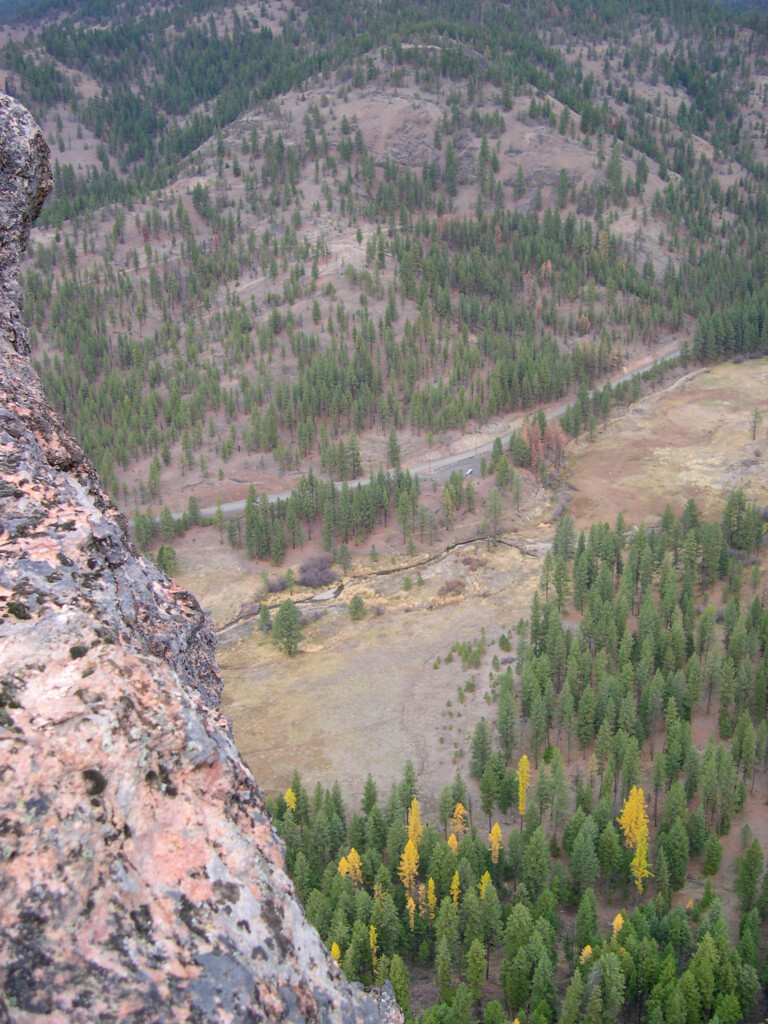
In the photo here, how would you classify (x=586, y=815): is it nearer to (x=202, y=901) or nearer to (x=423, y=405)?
(x=202, y=901)

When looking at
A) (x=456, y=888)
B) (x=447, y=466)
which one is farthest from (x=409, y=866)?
(x=447, y=466)

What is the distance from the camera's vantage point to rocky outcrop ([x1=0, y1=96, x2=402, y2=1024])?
21.7ft

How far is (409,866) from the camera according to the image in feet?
198

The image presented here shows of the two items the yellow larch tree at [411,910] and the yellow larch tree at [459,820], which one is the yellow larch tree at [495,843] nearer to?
the yellow larch tree at [459,820]

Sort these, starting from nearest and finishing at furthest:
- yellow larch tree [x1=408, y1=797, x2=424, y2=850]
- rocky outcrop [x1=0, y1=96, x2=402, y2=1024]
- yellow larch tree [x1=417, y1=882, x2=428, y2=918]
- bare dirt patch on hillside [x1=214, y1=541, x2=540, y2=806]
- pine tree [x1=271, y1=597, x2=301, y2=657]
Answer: rocky outcrop [x1=0, y1=96, x2=402, y2=1024], yellow larch tree [x1=417, y1=882, x2=428, y2=918], yellow larch tree [x1=408, y1=797, x2=424, y2=850], bare dirt patch on hillside [x1=214, y1=541, x2=540, y2=806], pine tree [x1=271, y1=597, x2=301, y2=657]

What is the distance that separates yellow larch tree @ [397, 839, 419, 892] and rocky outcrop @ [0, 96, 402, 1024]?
5434 cm

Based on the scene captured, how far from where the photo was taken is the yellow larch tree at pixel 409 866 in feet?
198

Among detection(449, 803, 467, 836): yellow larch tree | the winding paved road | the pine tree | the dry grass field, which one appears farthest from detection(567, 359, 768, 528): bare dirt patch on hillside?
detection(449, 803, 467, 836): yellow larch tree

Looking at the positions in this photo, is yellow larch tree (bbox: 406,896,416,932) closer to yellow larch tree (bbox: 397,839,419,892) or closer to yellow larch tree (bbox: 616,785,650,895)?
yellow larch tree (bbox: 397,839,419,892)

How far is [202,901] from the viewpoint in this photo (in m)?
7.29

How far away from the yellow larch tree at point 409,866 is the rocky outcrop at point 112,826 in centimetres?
5434

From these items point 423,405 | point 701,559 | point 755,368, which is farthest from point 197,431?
point 755,368

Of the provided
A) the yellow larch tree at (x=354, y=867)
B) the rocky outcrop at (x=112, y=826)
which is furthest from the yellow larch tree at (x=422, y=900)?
the rocky outcrop at (x=112, y=826)

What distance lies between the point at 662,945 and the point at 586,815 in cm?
1153
